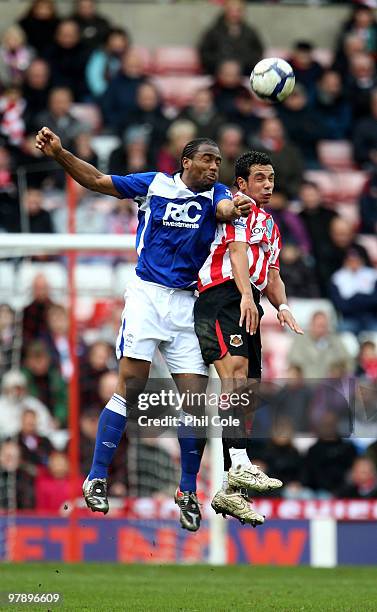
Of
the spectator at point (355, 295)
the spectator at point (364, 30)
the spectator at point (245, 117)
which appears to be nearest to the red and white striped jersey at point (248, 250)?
the spectator at point (355, 295)

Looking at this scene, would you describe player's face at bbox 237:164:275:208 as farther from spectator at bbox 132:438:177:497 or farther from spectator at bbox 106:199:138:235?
spectator at bbox 106:199:138:235

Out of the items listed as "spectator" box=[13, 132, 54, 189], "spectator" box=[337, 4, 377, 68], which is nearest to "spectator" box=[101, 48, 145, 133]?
"spectator" box=[13, 132, 54, 189]

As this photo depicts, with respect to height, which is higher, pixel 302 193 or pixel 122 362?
pixel 302 193

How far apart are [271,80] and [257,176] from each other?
2.41ft

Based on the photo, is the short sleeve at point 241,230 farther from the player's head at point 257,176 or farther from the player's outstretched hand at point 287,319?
the player's outstretched hand at point 287,319

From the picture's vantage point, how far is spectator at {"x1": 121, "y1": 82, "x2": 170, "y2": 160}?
61.2 feet

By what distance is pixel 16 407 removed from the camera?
613 inches

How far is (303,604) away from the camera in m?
10.7

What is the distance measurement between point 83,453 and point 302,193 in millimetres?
4769

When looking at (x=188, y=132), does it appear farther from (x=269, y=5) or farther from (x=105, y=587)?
(x=105, y=587)

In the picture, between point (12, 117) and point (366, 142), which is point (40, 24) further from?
point (366, 142)

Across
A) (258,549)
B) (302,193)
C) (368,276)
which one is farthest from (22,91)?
(258,549)

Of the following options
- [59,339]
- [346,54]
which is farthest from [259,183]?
[346,54]

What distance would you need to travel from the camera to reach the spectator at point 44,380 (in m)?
15.7
